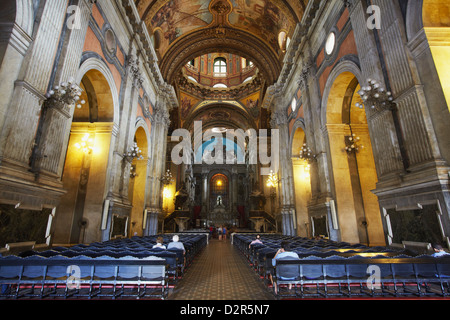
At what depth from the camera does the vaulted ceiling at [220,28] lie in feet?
41.4

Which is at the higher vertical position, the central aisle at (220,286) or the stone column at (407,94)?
the stone column at (407,94)

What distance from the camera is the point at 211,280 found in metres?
4.55

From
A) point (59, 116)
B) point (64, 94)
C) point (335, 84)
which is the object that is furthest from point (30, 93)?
point (335, 84)

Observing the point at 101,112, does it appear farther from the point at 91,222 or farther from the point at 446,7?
the point at 446,7

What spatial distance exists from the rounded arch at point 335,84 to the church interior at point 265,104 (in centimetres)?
5

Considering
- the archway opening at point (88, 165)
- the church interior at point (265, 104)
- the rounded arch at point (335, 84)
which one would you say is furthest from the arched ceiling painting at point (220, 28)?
the archway opening at point (88, 165)

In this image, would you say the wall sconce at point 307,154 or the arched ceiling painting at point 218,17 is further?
the arched ceiling painting at point 218,17

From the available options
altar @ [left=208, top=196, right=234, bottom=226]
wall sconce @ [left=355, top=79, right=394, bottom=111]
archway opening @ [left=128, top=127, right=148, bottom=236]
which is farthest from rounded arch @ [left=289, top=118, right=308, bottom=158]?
altar @ [left=208, top=196, right=234, bottom=226]

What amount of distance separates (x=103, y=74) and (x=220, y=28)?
1120 cm

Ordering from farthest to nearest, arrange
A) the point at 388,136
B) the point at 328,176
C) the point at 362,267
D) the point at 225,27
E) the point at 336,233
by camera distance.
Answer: the point at 225,27 → the point at 328,176 → the point at 336,233 → the point at 388,136 → the point at 362,267

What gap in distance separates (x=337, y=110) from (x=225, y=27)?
11891 millimetres

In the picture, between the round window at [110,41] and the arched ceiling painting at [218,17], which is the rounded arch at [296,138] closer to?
the arched ceiling painting at [218,17]

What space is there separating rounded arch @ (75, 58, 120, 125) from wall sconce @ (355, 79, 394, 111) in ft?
25.1
